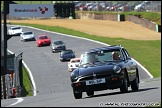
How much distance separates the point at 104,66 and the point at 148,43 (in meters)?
54.6

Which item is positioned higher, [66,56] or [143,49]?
[143,49]

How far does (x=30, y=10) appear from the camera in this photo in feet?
212

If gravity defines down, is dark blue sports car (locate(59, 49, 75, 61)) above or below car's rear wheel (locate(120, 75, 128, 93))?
below

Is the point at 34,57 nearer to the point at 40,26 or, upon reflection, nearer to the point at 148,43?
the point at 148,43

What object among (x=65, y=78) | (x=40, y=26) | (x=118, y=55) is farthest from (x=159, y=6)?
(x=118, y=55)

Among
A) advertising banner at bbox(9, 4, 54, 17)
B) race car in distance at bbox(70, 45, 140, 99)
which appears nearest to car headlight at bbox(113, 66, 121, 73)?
race car in distance at bbox(70, 45, 140, 99)

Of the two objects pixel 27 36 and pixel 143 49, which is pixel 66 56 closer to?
pixel 143 49

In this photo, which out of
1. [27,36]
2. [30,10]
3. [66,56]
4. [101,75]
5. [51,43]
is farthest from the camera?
[27,36]

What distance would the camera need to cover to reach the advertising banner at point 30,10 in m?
62.6

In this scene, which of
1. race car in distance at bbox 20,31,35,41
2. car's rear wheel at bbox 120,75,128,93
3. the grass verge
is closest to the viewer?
car's rear wheel at bbox 120,75,128,93

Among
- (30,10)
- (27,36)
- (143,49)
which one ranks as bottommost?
(143,49)

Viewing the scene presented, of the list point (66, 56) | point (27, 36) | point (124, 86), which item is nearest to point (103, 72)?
point (124, 86)

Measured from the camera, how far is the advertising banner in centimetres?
6262

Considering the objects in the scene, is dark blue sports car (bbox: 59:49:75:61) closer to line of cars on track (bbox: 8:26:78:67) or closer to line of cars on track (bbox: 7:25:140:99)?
line of cars on track (bbox: 8:26:78:67)
